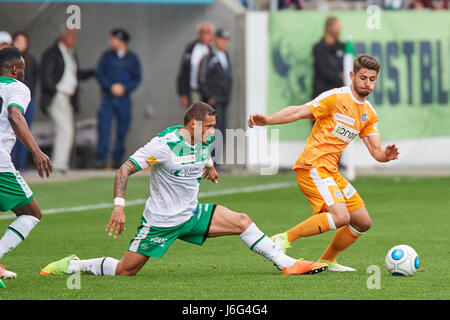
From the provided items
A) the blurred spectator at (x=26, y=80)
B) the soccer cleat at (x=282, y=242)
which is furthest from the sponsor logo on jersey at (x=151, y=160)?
the blurred spectator at (x=26, y=80)

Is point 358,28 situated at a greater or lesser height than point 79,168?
greater

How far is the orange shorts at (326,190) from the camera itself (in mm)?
8742

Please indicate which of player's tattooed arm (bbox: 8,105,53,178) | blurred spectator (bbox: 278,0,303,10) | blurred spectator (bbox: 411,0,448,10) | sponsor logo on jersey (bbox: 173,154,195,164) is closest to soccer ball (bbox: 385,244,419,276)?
sponsor logo on jersey (bbox: 173,154,195,164)

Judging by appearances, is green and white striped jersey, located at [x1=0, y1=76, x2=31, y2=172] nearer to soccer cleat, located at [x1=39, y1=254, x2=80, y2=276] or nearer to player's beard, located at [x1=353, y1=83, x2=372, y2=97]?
soccer cleat, located at [x1=39, y1=254, x2=80, y2=276]

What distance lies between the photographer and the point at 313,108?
347 inches

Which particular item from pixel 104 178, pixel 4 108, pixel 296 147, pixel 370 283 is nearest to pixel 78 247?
pixel 4 108

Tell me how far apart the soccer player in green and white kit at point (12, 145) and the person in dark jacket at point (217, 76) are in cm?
1040

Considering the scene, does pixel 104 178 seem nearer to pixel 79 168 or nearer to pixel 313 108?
pixel 79 168

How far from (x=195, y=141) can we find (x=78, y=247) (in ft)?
8.95

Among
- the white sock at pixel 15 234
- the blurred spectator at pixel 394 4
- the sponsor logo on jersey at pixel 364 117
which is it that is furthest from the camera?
the blurred spectator at pixel 394 4

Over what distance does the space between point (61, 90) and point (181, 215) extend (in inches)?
432

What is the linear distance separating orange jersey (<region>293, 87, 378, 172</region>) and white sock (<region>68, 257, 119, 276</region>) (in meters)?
1.82

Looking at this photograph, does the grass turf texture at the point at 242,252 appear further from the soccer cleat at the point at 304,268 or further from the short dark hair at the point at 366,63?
the short dark hair at the point at 366,63

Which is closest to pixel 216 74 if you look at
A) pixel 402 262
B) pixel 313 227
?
pixel 313 227
